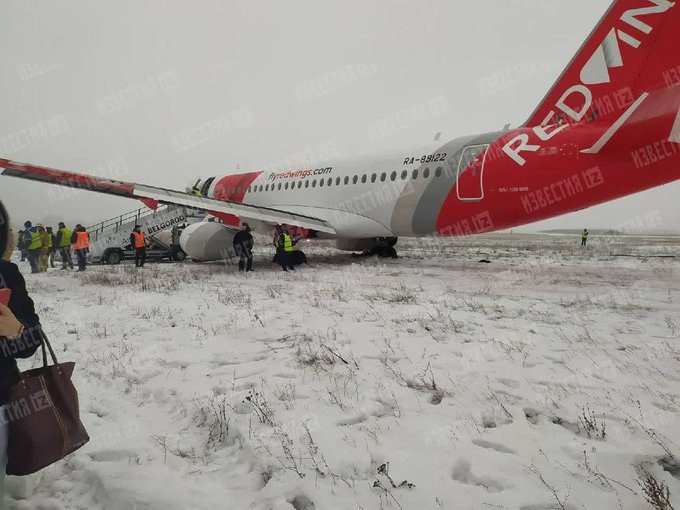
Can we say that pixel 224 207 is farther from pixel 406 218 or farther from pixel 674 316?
pixel 674 316

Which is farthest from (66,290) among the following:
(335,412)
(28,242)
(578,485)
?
(578,485)

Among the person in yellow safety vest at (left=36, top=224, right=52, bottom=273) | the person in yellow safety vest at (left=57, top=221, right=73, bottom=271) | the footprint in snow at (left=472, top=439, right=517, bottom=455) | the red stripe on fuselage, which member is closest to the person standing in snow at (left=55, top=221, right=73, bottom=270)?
the person in yellow safety vest at (left=57, top=221, right=73, bottom=271)

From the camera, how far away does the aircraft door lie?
1005 cm

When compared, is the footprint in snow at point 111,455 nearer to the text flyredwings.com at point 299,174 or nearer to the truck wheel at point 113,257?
the text flyredwings.com at point 299,174

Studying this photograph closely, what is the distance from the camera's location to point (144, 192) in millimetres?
11430

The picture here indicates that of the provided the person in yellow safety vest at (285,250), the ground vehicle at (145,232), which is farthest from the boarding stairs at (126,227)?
the person in yellow safety vest at (285,250)

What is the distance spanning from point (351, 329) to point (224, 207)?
823 cm

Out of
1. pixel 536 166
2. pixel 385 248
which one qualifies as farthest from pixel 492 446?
pixel 385 248

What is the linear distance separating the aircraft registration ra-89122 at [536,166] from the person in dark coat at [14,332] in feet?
31.6

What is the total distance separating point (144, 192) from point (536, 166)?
10527 mm

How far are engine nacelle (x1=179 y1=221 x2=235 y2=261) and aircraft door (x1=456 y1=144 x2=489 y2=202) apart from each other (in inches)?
317

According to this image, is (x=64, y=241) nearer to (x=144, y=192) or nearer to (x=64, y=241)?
(x=64, y=241)

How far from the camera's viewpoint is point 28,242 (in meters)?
13.5

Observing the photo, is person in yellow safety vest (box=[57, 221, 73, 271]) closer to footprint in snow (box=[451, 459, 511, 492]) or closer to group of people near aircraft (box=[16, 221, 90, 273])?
group of people near aircraft (box=[16, 221, 90, 273])
